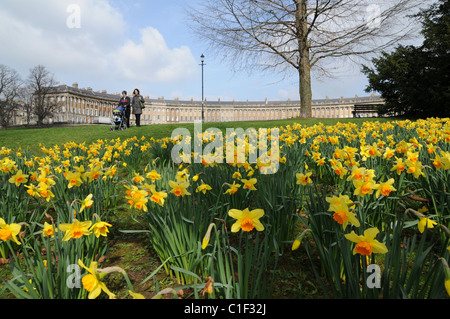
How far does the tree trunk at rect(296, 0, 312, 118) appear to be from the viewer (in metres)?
11.7

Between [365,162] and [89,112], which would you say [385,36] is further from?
[89,112]

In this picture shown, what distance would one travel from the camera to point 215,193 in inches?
79.5

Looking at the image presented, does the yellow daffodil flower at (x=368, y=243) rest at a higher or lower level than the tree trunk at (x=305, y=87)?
lower

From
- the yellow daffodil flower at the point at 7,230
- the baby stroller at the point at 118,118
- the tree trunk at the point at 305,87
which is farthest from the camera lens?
the tree trunk at the point at 305,87

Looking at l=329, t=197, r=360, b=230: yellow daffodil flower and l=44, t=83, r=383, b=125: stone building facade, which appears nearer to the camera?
l=329, t=197, r=360, b=230: yellow daffodil flower

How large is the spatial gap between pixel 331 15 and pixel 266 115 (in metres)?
85.1

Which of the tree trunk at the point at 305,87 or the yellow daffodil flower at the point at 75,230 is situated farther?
the tree trunk at the point at 305,87

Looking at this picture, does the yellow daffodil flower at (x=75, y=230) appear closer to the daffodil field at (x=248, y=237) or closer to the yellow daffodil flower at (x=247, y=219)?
the daffodil field at (x=248, y=237)

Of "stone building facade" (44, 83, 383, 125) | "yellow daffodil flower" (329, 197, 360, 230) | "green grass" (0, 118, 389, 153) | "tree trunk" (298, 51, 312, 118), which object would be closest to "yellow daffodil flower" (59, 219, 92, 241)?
"yellow daffodil flower" (329, 197, 360, 230)

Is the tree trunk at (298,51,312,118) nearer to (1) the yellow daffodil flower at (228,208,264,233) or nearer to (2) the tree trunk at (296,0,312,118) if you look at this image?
(2) the tree trunk at (296,0,312,118)

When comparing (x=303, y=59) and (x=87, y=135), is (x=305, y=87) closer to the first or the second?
(x=303, y=59)

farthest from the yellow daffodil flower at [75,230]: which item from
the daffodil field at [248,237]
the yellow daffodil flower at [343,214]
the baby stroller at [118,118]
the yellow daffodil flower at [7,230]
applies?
the baby stroller at [118,118]

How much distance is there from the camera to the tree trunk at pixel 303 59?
38.5 feet
